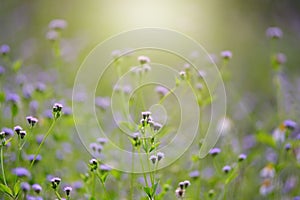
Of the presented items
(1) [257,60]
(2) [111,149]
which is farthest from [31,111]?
(1) [257,60]

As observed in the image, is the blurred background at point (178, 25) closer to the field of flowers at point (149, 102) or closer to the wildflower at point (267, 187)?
the field of flowers at point (149, 102)

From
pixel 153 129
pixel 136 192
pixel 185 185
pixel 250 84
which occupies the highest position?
pixel 250 84

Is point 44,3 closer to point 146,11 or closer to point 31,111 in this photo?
point 146,11

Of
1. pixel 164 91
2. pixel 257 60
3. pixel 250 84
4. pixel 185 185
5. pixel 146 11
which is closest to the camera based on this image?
pixel 185 185

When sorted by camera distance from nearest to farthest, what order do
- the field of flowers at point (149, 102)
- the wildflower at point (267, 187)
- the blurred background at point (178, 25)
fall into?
the field of flowers at point (149, 102) → the wildflower at point (267, 187) → the blurred background at point (178, 25)

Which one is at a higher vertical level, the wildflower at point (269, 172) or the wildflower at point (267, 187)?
the wildflower at point (269, 172)

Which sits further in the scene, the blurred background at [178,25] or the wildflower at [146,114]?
the blurred background at [178,25]

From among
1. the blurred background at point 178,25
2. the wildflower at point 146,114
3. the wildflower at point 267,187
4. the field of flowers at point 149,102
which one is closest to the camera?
the wildflower at point 146,114

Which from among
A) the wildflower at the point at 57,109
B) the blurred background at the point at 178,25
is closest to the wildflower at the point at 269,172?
the wildflower at the point at 57,109
